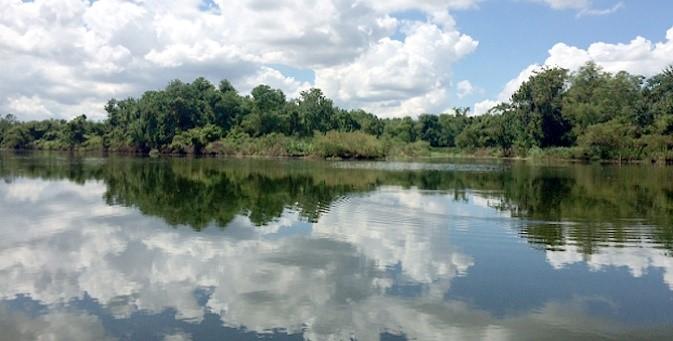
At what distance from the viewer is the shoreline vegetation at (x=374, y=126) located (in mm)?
83500

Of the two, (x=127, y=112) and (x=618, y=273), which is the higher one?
(x=127, y=112)

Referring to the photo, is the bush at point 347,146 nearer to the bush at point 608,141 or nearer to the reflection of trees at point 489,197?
the bush at point 608,141

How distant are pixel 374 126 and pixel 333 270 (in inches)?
4682

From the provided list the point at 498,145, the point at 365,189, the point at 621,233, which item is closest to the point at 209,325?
the point at 621,233

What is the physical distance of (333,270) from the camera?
41.9 feet

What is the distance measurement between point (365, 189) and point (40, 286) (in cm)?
2195

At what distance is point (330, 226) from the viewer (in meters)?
18.9

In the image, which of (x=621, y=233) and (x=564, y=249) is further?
(x=621, y=233)

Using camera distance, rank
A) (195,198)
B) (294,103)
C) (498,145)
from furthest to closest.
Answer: (294,103) < (498,145) < (195,198)

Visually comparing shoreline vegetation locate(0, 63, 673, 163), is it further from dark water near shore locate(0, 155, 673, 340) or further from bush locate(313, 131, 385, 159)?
dark water near shore locate(0, 155, 673, 340)

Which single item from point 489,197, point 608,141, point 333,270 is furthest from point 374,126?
point 333,270

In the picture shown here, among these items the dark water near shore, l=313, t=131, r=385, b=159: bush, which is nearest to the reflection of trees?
→ the dark water near shore

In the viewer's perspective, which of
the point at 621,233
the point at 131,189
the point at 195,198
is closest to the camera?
the point at 621,233

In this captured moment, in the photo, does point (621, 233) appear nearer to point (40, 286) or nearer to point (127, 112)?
point (40, 286)
